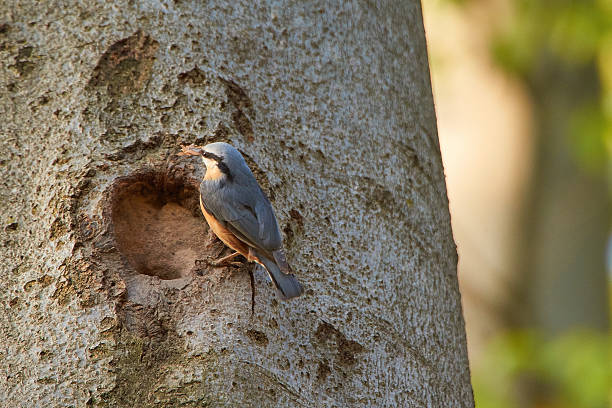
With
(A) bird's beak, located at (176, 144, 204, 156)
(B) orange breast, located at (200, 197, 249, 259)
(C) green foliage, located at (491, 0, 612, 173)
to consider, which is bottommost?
(B) orange breast, located at (200, 197, 249, 259)

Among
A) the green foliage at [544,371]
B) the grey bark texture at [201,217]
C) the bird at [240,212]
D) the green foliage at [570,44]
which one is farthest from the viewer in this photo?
the green foliage at [570,44]

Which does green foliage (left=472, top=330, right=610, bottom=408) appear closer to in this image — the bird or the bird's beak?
the bird

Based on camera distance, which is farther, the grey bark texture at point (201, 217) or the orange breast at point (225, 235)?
the orange breast at point (225, 235)

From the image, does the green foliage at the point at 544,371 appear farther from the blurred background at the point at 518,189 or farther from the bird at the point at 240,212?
the bird at the point at 240,212

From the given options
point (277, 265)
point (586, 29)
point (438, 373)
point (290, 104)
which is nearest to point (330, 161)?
point (290, 104)

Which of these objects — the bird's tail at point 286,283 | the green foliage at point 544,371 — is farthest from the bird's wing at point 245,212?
the green foliage at point 544,371

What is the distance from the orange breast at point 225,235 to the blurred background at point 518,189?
11.6 ft

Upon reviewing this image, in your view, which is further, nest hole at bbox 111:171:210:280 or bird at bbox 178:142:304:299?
nest hole at bbox 111:171:210:280

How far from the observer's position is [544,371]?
4.70 metres

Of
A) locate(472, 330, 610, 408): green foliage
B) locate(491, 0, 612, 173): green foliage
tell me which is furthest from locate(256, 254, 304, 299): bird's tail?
locate(491, 0, 612, 173): green foliage

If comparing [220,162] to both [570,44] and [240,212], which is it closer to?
[240,212]

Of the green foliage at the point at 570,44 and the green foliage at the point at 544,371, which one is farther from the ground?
the green foliage at the point at 570,44

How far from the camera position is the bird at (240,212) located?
71.3 inches

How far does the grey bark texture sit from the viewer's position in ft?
5.50
